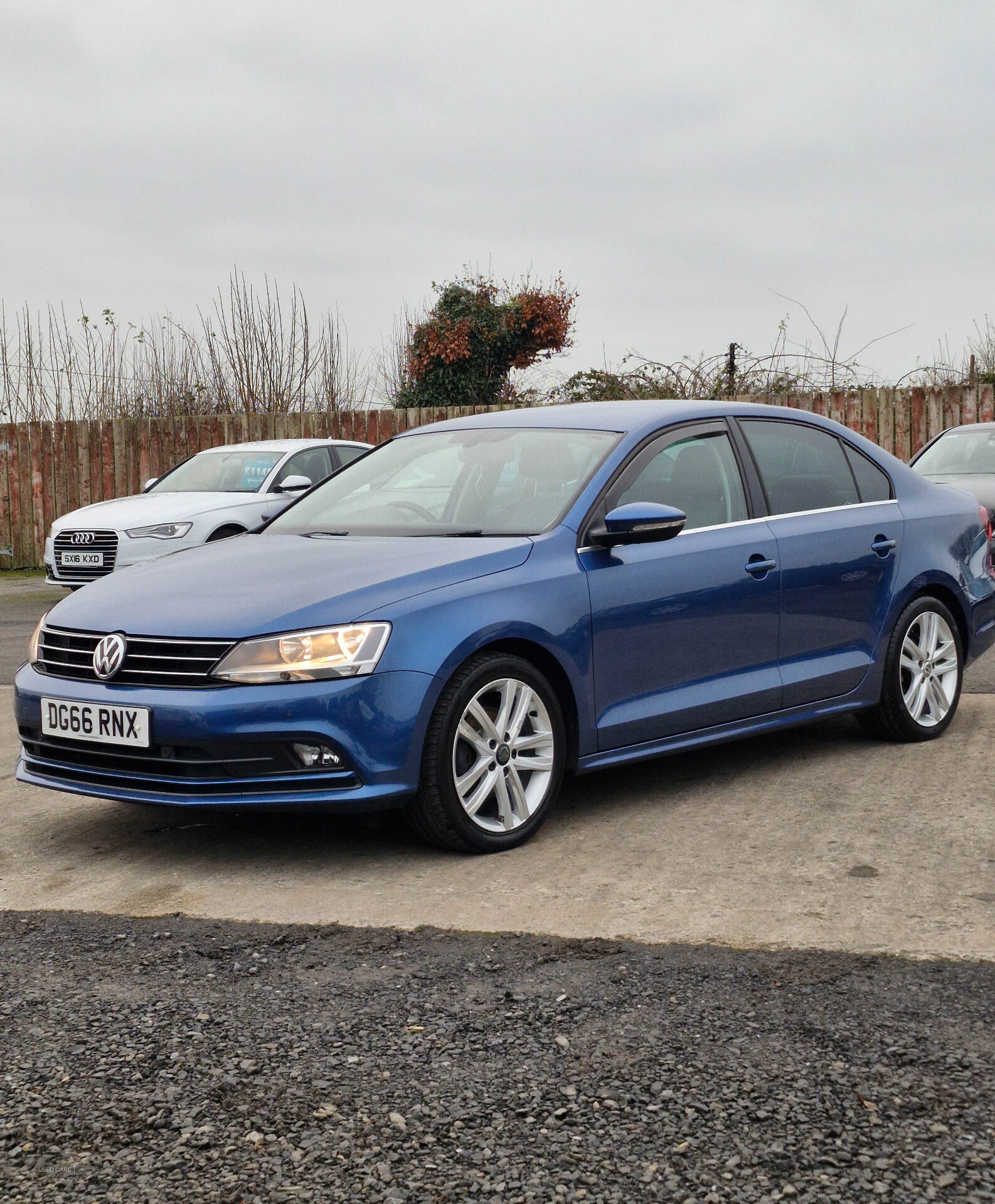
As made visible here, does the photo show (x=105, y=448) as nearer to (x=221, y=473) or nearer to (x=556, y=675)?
(x=221, y=473)

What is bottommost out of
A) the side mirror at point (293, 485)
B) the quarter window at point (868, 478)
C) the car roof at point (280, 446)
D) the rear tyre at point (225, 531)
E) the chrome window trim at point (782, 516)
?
the rear tyre at point (225, 531)

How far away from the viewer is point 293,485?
1141 centimetres

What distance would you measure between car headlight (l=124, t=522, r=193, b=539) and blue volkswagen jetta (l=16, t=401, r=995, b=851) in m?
6.64

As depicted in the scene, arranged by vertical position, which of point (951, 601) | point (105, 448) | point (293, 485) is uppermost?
point (105, 448)

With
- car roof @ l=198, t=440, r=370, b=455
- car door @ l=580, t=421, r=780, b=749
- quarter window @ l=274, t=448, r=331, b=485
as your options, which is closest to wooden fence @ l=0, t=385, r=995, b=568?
car roof @ l=198, t=440, r=370, b=455

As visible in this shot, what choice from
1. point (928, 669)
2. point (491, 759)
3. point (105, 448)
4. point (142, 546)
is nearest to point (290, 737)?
point (491, 759)

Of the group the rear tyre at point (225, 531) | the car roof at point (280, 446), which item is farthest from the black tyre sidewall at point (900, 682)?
the car roof at point (280, 446)

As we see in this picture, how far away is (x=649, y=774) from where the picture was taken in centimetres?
608

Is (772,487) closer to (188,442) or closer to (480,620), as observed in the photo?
(480,620)

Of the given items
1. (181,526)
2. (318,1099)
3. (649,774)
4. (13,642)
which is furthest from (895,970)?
(181,526)

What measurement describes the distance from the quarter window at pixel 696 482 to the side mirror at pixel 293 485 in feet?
18.4

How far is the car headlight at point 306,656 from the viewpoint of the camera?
447 centimetres

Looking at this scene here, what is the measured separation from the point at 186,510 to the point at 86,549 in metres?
0.96

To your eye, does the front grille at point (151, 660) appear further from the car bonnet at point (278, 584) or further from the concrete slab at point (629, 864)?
the concrete slab at point (629, 864)
